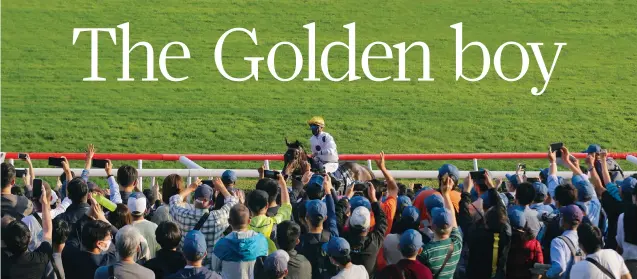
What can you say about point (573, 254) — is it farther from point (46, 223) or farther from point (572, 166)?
point (46, 223)

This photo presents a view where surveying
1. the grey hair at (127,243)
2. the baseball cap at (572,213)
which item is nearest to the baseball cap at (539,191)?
the baseball cap at (572,213)

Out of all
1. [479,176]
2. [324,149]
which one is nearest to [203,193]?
[479,176]

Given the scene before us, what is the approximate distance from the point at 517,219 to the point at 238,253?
5.95 ft

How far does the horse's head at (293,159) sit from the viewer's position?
1009 centimetres

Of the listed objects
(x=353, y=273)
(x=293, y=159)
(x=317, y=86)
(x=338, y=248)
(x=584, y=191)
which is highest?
(x=317, y=86)

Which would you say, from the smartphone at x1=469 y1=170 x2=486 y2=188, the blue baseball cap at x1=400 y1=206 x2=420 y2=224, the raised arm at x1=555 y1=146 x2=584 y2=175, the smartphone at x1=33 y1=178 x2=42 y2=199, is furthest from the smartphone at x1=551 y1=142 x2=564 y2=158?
the smartphone at x1=33 y1=178 x2=42 y2=199

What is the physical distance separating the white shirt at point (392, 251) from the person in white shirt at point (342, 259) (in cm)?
49

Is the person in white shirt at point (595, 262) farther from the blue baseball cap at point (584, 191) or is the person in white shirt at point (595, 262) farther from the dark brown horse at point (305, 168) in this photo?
the dark brown horse at point (305, 168)

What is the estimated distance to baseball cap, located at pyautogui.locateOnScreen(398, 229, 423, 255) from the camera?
253 inches

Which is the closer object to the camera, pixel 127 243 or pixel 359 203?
pixel 127 243

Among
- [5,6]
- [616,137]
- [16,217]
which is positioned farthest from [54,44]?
[16,217]

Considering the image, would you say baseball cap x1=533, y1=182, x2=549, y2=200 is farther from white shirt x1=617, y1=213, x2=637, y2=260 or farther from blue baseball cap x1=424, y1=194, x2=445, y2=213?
blue baseball cap x1=424, y1=194, x2=445, y2=213

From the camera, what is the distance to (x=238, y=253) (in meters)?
6.61

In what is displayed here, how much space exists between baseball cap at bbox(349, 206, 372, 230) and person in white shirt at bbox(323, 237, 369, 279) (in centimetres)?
51
